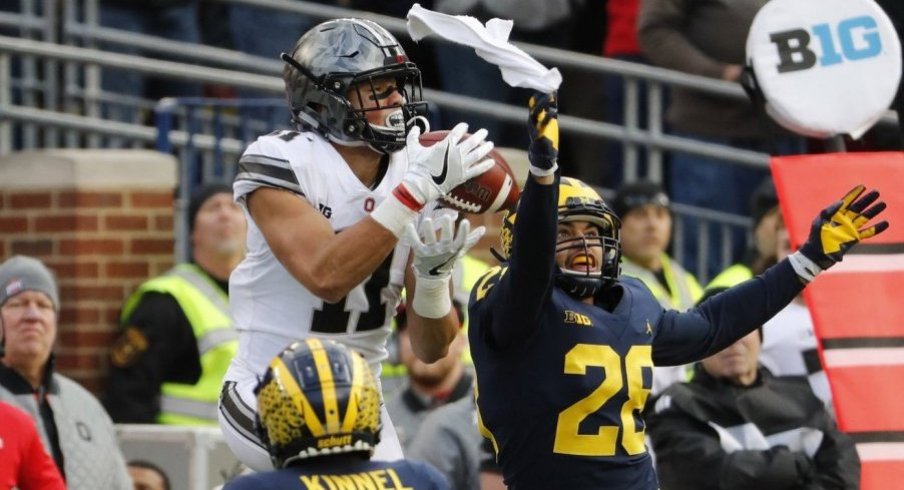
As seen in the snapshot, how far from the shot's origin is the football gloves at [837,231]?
5.89 meters

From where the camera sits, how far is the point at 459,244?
5.42 m

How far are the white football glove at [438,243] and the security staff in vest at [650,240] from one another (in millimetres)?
3363

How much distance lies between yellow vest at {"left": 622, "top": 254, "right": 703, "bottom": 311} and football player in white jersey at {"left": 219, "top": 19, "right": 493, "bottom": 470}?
3068 mm

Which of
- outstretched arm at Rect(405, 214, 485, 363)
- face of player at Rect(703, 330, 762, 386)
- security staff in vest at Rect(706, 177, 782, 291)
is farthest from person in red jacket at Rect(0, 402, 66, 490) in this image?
security staff in vest at Rect(706, 177, 782, 291)

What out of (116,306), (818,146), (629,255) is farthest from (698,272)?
(116,306)

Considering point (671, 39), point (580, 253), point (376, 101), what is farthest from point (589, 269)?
point (671, 39)

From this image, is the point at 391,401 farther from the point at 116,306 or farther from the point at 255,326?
the point at 255,326

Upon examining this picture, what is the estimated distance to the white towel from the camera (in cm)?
524

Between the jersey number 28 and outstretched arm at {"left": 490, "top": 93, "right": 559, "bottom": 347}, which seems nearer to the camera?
outstretched arm at {"left": 490, "top": 93, "right": 559, "bottom": 347}

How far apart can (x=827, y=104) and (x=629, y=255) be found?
1991 mm

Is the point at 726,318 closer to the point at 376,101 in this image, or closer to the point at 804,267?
the point at 804,267

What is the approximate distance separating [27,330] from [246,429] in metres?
2.11

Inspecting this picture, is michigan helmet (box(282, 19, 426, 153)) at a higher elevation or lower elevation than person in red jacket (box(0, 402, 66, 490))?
higher

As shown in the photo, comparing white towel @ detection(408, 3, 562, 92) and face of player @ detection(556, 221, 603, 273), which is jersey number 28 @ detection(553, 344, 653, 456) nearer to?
face of player @ detection(556, 221, 603, 273)
